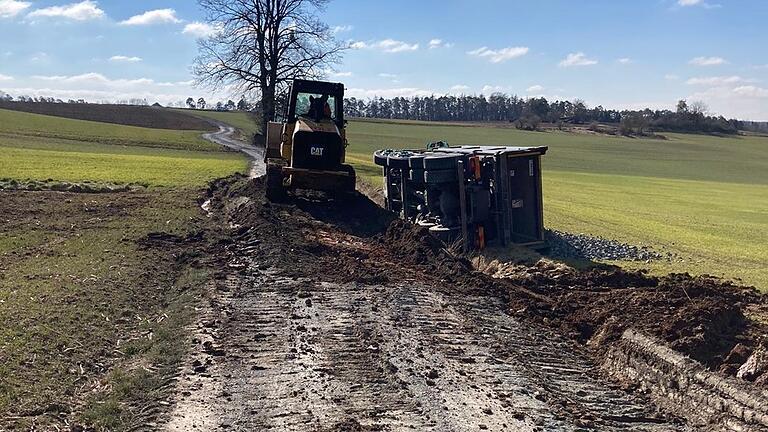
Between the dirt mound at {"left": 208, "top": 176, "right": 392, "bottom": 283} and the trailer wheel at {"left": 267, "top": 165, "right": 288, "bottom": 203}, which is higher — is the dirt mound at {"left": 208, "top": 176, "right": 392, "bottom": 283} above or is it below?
below

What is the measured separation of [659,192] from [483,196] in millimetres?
24838

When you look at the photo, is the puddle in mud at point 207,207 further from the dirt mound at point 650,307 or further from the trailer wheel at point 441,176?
the dirt mound at point 650,307

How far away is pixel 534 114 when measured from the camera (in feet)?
372

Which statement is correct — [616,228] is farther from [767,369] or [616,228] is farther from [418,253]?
[767,369]

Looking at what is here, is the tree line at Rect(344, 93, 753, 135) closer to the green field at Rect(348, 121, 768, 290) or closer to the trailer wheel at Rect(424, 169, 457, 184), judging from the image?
the green field at Rect(348, 121, 768, 290)

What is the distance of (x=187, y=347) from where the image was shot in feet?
24.5

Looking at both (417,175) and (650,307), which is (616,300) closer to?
(650,307)

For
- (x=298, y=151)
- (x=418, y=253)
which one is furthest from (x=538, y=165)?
(x=298, y=151)

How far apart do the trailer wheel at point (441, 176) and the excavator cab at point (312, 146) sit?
3643 millimetres

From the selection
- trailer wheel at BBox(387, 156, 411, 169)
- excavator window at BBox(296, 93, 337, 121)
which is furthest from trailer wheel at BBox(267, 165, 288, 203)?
trailer wheel at BBox(387, 156, 411, 169)

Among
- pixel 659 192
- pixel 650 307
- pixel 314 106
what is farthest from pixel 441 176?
pixel 659 192

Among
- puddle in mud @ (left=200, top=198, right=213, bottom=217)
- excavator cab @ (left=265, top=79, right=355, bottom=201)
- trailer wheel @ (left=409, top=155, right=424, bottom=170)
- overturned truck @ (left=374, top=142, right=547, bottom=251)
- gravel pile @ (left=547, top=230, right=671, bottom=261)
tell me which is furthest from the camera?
puddle in mud @ (left=200, top=198, right=213, bottom=217)

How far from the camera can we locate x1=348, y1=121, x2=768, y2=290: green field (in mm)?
16156

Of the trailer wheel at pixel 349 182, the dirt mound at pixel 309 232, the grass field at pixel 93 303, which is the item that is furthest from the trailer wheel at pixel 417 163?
the grass field at pixel 93 303
